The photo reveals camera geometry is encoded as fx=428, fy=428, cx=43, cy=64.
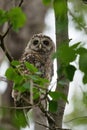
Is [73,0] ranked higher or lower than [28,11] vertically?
lower

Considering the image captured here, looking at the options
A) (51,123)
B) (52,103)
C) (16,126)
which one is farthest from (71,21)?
(51,123)

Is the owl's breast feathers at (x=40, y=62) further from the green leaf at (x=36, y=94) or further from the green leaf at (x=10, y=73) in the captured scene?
the green leaf at (x=10, y=73)

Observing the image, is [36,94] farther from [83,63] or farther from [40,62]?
[40,62]

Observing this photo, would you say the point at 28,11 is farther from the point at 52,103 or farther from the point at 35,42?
the point at 52,103

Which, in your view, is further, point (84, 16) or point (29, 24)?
point (29, 24)

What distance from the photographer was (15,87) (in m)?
1.83

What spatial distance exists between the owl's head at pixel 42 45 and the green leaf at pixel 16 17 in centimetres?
285

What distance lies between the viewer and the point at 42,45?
4418 mm

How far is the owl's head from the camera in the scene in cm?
437

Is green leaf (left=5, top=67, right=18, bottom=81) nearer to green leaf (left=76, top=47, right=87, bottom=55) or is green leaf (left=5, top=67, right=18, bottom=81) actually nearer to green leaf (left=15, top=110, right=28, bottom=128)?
green leaf (left=15, top=110, right=28, bottom=128)

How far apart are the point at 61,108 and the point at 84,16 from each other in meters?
0.89

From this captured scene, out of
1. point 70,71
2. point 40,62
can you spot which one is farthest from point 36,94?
point 40,62

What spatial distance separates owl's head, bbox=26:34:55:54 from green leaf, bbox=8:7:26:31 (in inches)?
112

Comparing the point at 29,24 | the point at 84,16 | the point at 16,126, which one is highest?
the point at 29,24
